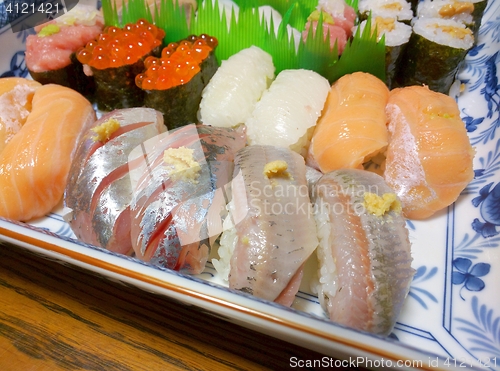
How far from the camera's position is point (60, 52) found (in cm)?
261

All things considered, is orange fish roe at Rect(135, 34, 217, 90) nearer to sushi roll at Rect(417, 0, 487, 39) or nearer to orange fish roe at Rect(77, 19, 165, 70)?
orange fish roe at Rect(77, 19, 165, 70)

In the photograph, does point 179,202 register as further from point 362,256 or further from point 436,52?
point 436,52

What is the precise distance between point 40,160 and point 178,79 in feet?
2.93

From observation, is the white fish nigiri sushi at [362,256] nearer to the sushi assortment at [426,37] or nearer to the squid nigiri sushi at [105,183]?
the squid nigiri sushi at [105,183]

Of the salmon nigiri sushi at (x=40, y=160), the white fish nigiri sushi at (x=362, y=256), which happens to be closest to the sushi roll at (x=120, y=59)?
the salmon nigiri sushi at (x=40, y=160)

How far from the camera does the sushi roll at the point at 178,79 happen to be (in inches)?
88.7

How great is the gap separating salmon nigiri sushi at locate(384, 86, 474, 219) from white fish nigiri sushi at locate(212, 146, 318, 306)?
572mm

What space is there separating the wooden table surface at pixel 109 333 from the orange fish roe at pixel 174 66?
3.80 feet

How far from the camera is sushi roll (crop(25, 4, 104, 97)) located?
260 cm

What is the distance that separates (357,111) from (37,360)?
1928 mm

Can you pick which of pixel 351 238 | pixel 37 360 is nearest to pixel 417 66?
pixel 351 238

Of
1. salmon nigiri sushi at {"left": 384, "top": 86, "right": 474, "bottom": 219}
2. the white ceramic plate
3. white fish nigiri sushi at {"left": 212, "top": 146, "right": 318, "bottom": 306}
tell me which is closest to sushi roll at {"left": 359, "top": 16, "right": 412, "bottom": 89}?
salmon nigiri sushi at {"left": 384, "top": 86, "right": 474, "bottom": 219}

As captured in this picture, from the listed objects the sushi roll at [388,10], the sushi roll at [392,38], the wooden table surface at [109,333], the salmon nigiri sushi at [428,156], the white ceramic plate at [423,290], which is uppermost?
the sushi roll at [388,10]

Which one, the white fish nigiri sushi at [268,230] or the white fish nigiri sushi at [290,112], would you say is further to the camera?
the white fish nigiri sushi at [290,112]
